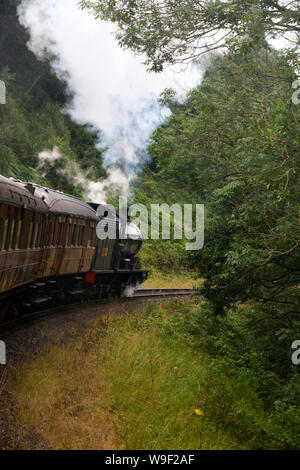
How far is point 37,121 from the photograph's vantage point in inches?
1216

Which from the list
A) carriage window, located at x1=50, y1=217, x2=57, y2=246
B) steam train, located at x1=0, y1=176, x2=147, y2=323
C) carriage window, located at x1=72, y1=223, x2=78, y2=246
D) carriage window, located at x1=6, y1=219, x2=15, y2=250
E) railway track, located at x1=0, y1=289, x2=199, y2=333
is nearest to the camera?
carriage window, located at x1=6, y1=219, x2=15, y2=250

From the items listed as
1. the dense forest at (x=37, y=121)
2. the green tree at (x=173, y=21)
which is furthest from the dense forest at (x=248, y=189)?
the dense forest at (x=37, y=121)

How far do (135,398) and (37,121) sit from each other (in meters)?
26.2

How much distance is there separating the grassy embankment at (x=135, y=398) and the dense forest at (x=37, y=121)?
18.5 meters

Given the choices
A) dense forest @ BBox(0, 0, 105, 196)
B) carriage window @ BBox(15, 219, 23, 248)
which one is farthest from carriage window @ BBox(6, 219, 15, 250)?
dense forest @ BBox(0, 0, 105, 196)

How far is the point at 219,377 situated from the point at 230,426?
2.07m

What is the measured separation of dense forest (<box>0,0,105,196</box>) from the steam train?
9.10 metres

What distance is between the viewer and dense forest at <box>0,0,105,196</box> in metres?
27.7

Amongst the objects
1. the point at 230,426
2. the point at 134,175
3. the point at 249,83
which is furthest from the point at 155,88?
the point at 230,426

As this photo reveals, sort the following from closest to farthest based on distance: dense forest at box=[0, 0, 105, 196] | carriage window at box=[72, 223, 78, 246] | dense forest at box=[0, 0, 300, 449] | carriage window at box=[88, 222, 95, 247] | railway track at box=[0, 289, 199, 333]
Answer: dense forest at box=[0, 0, 300, 449], railway track at box=[0, 289, 199, 333], carriage window at box=[72, 223, 78, 246], carriage window at box=[88, 222, 95, 247], dense forest at box=[0, 0, 105, 196]

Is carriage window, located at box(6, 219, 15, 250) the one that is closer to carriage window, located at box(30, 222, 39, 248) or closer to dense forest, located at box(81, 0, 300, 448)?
carriage window, located at box(30, 222, 39, 248)

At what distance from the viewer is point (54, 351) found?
9.12 m

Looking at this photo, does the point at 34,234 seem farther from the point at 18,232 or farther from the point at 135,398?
the point at 135,398
